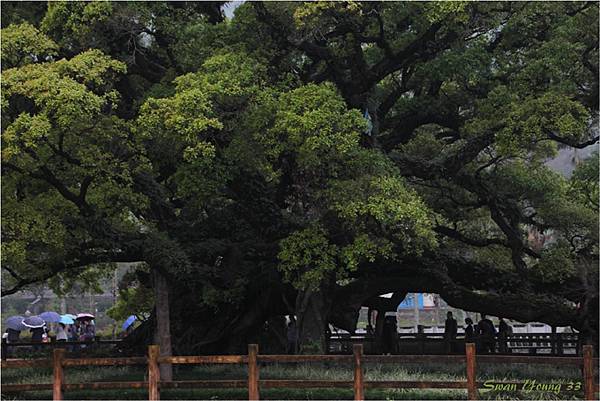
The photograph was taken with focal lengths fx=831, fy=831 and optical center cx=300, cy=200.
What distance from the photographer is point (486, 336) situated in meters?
25.3

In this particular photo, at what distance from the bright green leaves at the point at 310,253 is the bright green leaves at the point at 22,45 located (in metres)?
6.81

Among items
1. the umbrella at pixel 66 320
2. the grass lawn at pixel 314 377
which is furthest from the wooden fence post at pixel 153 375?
the umbrella at pixel 66 320

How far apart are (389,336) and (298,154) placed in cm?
1080

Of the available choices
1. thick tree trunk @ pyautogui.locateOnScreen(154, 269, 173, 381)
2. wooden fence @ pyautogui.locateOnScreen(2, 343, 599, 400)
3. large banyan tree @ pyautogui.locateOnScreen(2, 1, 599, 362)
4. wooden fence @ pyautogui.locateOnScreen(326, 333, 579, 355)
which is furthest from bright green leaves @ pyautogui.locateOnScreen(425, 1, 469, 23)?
wooden fence @ pyautogui.locateOnScreen(326, 333, 579, 355)

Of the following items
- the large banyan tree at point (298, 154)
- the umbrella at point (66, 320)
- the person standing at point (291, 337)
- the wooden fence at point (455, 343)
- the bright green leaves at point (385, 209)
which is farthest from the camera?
the umbrella at point (66, 320)

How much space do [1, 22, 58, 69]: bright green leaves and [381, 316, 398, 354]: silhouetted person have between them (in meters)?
13.9

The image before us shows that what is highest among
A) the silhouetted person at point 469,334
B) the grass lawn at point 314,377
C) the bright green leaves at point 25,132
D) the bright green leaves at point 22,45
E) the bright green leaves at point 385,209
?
the bright green leaves at point 22,45

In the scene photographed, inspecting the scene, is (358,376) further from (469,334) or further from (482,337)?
(469,334)

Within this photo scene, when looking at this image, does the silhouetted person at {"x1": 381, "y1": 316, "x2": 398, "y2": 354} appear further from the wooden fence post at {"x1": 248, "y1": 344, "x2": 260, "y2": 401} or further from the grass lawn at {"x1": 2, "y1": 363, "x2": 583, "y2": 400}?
the wooden fence post at {"x1": 248, "y1": 344, "x2": 260, "y2": 401}

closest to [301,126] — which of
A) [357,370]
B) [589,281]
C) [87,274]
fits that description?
[357,370]

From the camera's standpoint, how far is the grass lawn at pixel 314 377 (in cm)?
1644

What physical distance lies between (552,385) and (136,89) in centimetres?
1365

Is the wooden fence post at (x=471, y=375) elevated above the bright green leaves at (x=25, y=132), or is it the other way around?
the bright green leaves at (x=25, y=132)

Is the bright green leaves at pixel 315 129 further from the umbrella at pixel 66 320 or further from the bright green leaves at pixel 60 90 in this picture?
the umbrella at pixel 66 320
